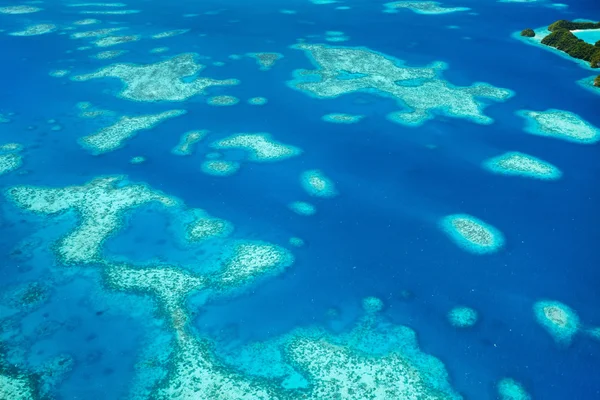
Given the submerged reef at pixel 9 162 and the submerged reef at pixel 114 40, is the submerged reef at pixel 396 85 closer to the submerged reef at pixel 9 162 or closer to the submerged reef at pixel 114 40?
the submerged reef at pixel 114 40

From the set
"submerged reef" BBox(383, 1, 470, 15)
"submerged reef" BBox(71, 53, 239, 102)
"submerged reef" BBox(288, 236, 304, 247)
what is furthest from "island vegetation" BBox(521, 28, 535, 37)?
"submerged reef" BBox(288, 236, 304, 247)

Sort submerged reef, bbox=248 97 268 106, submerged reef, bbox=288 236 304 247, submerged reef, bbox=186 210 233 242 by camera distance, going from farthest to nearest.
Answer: submerged reef, bbox=248 97 268 106 < submerged reef, bbox=186 210 233 242 < submerged reef, bbox=288 236 304 247

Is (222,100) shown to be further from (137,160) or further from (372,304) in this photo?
(372,304)

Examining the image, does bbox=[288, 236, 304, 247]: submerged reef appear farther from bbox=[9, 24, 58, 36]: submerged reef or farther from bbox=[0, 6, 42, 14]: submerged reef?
bbox=[0, 6, 42, 14]: submerged reef

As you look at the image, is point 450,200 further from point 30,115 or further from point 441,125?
point 30,115

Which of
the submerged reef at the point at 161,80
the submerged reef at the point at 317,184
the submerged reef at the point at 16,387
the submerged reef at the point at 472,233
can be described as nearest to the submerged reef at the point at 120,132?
the submerged reef at the point at 161,80

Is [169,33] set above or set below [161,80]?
above

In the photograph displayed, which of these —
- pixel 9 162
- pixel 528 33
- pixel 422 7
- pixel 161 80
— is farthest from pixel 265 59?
pixel 528 33

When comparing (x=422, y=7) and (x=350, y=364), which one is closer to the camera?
(x=350, y=364)
